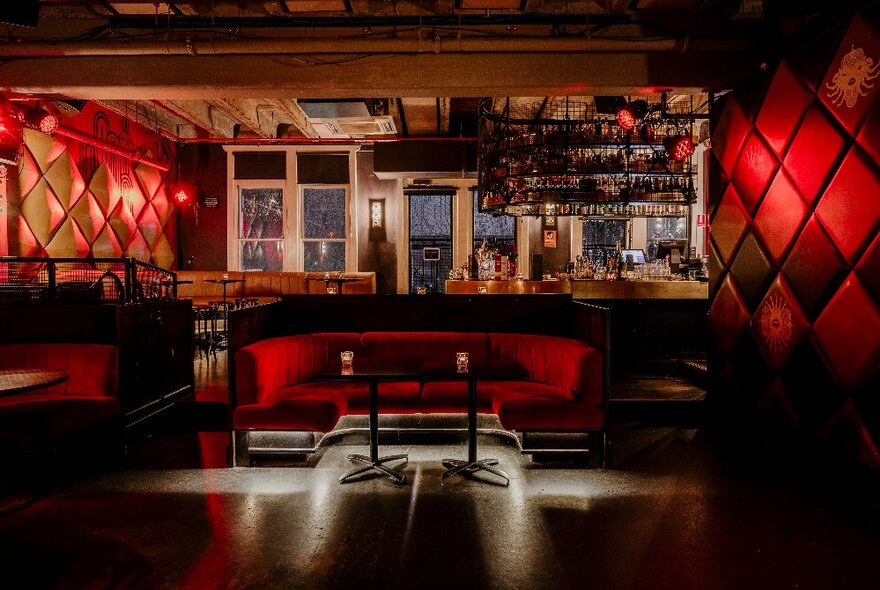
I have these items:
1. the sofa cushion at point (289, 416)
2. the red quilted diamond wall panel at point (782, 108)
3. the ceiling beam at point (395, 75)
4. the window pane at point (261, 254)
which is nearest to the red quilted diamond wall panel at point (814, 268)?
the red quilted diamond wall panel at point (782, 108)

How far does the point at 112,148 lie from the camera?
8.07 m

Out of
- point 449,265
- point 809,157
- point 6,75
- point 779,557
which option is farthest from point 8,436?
point 449,265

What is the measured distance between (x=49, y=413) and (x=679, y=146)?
5.58 meters

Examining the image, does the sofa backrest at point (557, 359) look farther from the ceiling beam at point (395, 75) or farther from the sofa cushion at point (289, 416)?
the ceiling beam at point (395, 75)

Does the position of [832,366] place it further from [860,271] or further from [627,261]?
[627,261]

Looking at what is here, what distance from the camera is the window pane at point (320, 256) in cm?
1083

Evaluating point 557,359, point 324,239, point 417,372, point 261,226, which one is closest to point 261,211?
point 261,226

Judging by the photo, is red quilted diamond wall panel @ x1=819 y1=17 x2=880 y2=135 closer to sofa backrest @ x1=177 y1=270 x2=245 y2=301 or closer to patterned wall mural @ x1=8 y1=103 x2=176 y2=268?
patterned wall mural @ x1=8 y1=103 x2=176 y2=268

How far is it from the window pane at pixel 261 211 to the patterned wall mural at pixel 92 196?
4.38ft

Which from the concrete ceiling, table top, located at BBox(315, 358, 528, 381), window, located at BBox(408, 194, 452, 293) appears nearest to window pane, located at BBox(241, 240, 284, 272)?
window, located at BBox(408, 194, 452, 293)

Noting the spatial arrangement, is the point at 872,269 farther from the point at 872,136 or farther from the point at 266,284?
the point at 266,284

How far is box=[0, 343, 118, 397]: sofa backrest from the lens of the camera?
155 inches

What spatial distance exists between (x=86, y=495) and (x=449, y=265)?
816 centimetres

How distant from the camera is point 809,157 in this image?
11.8ft
